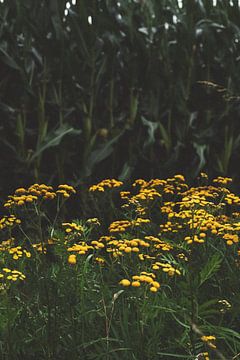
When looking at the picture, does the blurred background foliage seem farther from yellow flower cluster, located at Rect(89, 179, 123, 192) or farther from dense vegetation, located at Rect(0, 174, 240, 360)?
dense vegetation, located at Rect(0, 174, 240, 360)

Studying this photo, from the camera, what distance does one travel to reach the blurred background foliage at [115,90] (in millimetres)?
3631

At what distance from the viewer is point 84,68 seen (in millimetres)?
3711

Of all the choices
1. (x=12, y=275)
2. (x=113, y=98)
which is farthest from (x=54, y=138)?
(x=12, y=275)

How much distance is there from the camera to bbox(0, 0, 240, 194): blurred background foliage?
3631mm

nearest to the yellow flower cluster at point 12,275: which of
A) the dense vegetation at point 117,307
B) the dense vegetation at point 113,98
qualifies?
the dense vegetation at point 117,307

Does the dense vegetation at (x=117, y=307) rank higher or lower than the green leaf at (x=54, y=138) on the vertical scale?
lower

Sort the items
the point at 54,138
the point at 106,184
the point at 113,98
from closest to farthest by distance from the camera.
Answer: the point at 106,184 → the point at 54,138 → the point at 113,98

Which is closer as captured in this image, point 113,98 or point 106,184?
point 106,184

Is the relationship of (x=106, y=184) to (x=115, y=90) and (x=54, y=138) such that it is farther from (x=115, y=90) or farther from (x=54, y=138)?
(x=115, y=90)

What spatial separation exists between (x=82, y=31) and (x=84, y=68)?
20 centimetres

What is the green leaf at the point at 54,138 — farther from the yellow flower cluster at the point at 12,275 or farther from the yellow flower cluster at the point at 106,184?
the yellow flower cluster at the point at 12,275

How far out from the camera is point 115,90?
3828 mm

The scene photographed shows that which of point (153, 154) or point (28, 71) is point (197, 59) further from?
point (28, 71)

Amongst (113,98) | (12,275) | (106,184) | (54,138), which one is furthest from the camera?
(113,98)
